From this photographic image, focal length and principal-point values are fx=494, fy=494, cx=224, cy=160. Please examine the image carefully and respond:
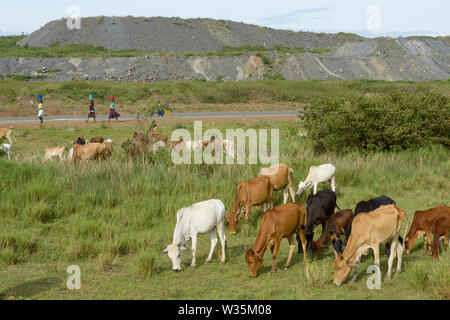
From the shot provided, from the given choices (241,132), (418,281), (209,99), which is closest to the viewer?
(418,281)

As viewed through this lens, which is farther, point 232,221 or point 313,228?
point 232,221

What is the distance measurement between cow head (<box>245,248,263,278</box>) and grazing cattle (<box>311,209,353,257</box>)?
144 centimetres

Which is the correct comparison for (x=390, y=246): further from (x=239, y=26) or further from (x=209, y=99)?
(x=239, y=26)

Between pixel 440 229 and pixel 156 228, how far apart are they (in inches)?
240

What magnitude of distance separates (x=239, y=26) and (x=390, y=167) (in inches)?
4415

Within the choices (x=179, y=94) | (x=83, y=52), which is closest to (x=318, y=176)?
(x=179, y=94)

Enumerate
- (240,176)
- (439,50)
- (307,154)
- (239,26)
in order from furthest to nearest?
(239,26) → (439,50) → (307,154) → (240,176)

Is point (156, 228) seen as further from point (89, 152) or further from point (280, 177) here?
point (89, 152)

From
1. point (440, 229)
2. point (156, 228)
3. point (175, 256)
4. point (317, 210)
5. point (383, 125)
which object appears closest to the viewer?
point (175, 256)

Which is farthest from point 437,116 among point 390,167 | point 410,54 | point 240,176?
point 410,54

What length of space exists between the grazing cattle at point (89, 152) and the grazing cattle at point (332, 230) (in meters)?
8.49

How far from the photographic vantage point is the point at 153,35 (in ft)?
340

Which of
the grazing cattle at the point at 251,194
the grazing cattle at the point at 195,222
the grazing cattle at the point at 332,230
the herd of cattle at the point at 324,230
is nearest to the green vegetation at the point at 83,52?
the grazing cattle at the point at 251,194
